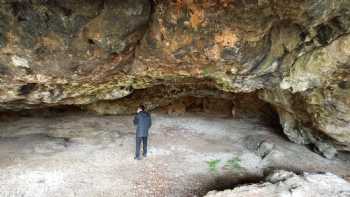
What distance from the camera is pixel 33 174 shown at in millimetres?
7297

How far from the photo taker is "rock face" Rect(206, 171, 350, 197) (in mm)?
6578

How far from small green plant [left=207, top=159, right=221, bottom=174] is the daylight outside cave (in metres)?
0.06

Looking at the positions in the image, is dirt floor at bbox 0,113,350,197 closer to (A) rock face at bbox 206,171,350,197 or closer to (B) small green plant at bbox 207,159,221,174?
(B) small green plant at bbox 207,159,221,174

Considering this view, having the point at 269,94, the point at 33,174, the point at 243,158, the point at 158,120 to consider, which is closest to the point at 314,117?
the point at 269,94

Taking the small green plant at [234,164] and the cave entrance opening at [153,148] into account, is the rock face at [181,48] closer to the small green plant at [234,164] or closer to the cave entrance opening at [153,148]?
the cave entrance opening at [153,148]

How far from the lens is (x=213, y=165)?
27.9ft

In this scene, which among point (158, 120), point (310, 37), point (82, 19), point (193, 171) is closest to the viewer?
point (82, 19)

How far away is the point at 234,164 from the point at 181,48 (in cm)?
391

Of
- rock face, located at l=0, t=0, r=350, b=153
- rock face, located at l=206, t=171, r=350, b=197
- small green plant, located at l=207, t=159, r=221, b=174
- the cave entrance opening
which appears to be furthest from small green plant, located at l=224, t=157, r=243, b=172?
rock face, located at l=0, t=0, r=350, b=153

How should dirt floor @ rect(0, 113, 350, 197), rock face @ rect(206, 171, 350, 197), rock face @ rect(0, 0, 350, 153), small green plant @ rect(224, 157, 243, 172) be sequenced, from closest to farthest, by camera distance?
rock face @ rect(0, 0, 350, 153) < rock face @ rect(206, 171, 350, 197) < dirt floor @ rect(0, 113, 350, 197) < small green plant @ rect(224, 157, 243, 172)

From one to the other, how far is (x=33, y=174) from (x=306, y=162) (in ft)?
25.8

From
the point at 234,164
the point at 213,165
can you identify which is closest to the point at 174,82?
the point at 213,165

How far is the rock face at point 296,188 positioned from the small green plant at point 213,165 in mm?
1449

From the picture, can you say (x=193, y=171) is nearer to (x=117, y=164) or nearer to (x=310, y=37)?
(x=117, y=164)
